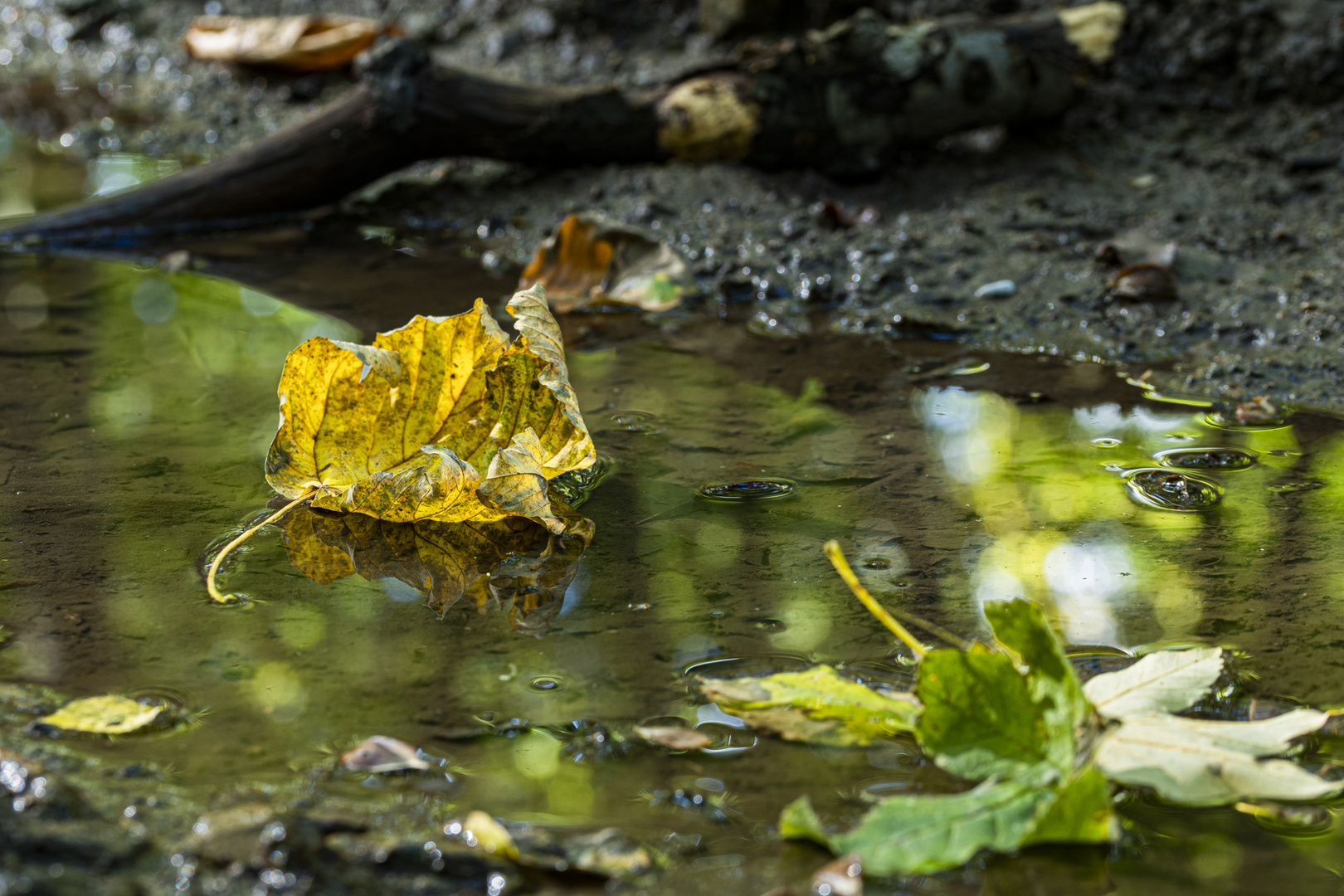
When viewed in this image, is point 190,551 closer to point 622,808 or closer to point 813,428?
point 622,808

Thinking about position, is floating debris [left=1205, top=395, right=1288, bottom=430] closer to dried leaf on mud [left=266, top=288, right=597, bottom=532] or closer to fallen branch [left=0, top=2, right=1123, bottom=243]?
dried leaf on mud [left=266, top=288, right=597, bottom=532]

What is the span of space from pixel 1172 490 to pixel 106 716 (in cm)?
161

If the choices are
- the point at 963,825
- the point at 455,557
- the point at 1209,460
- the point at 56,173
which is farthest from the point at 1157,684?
the point at 56,173

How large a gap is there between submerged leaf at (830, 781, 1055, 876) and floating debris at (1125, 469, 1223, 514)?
0.88 meters

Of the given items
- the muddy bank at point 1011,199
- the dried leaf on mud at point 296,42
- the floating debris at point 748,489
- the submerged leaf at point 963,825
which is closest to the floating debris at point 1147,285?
the muddy bank at point 1011,199

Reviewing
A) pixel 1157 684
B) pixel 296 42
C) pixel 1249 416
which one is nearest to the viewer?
pixel 1157 684

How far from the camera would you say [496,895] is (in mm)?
1090

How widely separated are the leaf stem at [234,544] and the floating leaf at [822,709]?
0.73 m

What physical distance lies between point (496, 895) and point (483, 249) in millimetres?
2543

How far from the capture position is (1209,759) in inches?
46.8

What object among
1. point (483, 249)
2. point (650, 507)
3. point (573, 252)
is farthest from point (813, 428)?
point (483, 249)

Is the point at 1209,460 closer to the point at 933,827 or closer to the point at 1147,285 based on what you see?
the point at 1147,285

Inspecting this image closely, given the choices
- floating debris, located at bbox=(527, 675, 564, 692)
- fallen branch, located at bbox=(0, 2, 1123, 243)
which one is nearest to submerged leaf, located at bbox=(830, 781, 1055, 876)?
floating debris, located at bbox=(527, 675, 564, 692)

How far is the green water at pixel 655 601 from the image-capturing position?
116 centimetres
